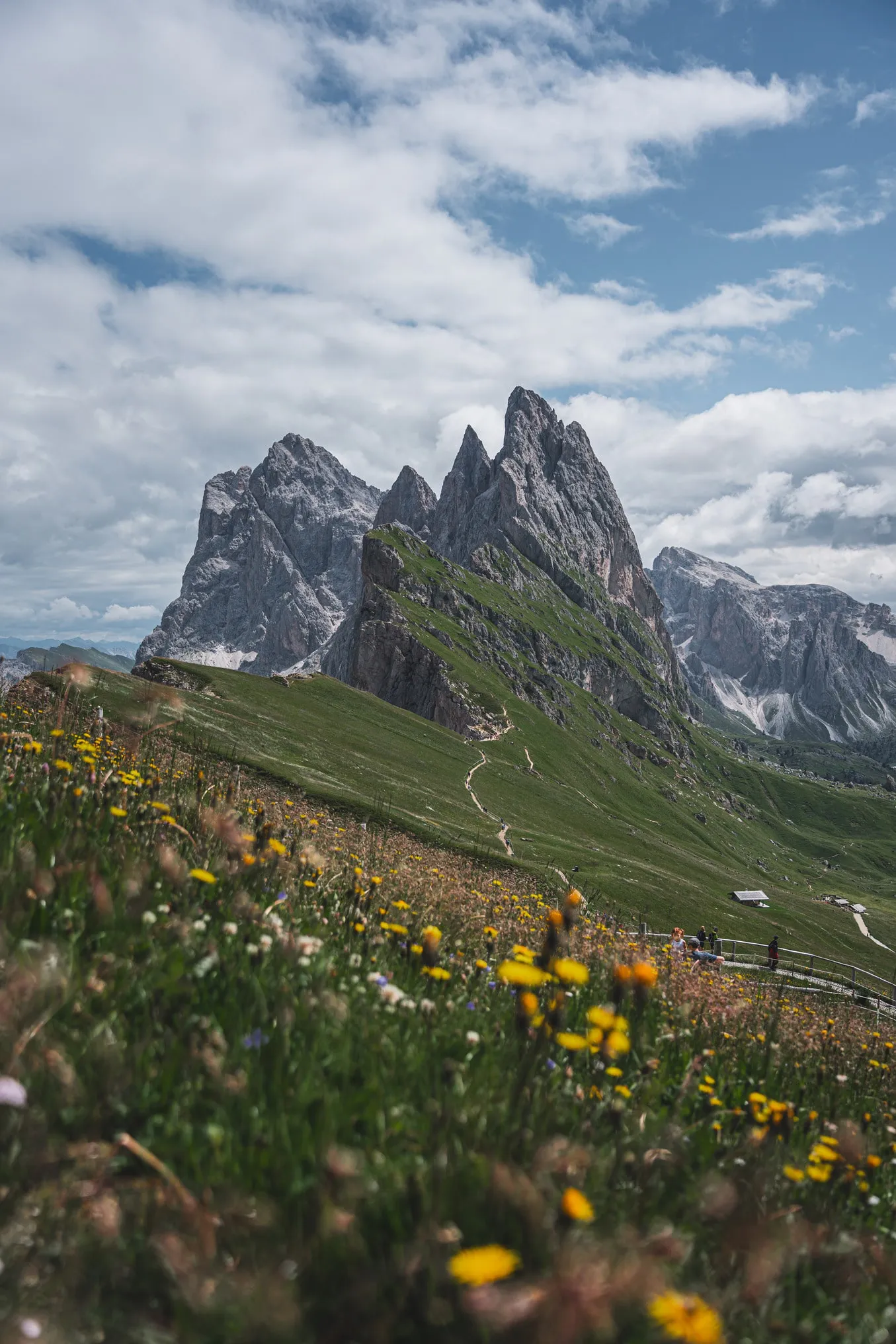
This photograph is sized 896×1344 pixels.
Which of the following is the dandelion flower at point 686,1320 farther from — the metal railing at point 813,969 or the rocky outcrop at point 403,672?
the rocky outcrop at point 403,672

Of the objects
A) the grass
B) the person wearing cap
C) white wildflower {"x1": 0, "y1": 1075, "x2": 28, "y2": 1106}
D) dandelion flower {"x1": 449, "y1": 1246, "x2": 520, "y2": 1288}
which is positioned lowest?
the person wearing cap

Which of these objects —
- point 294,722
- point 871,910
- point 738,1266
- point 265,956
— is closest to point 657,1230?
point 738,1266

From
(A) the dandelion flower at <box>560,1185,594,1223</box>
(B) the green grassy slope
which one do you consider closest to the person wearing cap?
(B) the green grassy slope

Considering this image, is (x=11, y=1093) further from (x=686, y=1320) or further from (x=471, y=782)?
(x=471, y=782)

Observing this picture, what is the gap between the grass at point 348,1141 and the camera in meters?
2.33

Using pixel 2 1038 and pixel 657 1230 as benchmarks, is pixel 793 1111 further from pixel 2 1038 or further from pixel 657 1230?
pixel 2 1038

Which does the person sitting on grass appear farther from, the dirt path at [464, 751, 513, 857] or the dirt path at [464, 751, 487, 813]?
the dirt path at [464, 751, 487, 813]

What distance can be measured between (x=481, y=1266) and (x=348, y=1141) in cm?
131

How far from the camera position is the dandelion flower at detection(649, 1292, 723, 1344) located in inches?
84.7

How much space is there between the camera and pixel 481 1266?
2129 millimetres

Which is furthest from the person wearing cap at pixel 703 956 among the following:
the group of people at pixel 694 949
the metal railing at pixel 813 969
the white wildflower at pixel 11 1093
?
the white wildflower at pixel 11 1093

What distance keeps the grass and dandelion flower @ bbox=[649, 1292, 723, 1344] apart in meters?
0.01

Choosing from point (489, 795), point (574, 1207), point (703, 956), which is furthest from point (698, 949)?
point (489, 795)

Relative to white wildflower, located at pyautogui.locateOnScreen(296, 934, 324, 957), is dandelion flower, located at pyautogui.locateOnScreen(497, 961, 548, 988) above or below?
above
